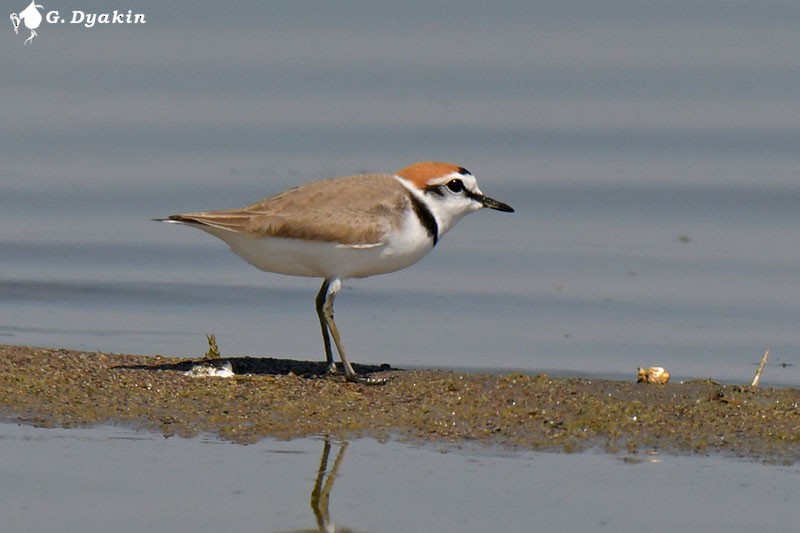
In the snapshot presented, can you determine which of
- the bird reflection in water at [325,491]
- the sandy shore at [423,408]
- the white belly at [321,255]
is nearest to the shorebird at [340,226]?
the white belly at [321,255]

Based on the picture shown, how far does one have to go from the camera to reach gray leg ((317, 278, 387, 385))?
758 centimetres

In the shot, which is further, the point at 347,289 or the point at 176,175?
the point at 176,175

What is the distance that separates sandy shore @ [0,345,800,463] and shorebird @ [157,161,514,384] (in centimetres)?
60

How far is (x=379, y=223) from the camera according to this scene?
7.61 meters

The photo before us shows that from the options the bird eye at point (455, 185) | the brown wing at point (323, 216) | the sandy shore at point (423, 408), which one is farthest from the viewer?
the bird eye at point (455, 185)

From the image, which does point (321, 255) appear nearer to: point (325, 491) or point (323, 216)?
point (323, 216)

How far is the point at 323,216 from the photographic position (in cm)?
761

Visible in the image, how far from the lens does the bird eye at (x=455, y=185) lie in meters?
8.04

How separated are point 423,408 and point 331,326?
1.21m

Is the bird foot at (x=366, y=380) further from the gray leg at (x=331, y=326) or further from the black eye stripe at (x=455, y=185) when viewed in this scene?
the black eye stripe at (x=455, y=185)

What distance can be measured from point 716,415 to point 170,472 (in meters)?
2.36

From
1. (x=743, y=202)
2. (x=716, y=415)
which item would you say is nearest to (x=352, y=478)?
(x=716, y=415)

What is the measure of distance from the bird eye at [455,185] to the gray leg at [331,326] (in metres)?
0.76

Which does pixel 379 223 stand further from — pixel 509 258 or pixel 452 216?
pixel 509 258
